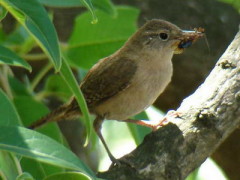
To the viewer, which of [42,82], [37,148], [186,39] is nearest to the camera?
[37,148]

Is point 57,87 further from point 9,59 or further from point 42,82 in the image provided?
point 9,59

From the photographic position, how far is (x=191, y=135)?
2848 millimetres

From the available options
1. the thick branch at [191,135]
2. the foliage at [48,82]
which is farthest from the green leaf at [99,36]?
the thick branch at [191,135]

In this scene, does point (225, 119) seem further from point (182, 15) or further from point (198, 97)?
point (182, 15)

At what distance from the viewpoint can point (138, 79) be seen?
12.9 ft

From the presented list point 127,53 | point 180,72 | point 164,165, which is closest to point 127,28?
point 127,53

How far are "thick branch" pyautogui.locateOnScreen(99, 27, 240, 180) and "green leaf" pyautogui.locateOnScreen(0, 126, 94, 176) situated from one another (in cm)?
65

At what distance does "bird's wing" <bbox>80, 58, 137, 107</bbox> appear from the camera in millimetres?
3945

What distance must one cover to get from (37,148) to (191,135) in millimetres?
949

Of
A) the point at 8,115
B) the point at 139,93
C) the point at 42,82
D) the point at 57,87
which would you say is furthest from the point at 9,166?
the point at 42,82

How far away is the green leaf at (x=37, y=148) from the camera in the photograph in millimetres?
2041

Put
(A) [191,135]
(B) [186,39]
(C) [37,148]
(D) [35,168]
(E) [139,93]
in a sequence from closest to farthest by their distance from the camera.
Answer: (C) [37,148] < (A) [191,135] < (D) [35,168] < (E) [139,93] < (B) [186,39]

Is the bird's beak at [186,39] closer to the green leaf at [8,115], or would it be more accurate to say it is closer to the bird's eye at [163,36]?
the bird's eye at [163,36]

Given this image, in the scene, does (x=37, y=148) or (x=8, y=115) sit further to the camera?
(x=8, y=115)
